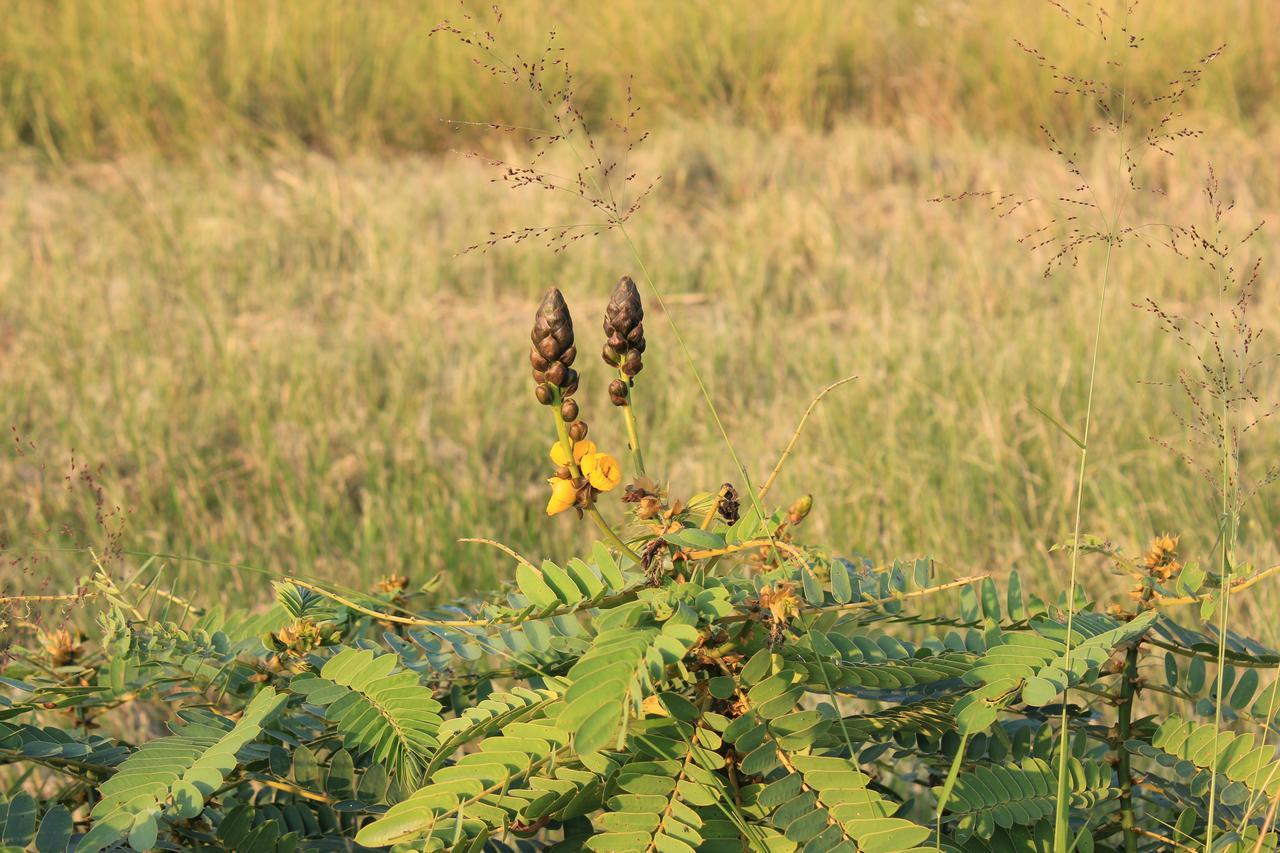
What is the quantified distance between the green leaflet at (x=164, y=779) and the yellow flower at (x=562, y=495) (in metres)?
0.37

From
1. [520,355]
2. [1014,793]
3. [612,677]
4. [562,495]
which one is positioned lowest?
[520,355]

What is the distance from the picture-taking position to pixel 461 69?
620 cm

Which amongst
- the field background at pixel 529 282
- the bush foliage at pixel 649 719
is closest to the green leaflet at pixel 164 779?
the bush foliage at pixel 649 719

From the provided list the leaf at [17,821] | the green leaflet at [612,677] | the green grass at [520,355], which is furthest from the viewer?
the green grass at [520,355]

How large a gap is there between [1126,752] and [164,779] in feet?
3.23

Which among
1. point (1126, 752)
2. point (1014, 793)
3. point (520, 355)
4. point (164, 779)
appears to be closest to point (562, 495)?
point (164, 779)

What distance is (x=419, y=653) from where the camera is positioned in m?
1.57

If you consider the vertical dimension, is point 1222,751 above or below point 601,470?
below

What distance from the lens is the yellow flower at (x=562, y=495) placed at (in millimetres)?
1142

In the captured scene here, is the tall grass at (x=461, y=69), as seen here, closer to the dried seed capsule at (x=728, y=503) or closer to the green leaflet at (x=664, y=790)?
the dried seed capsule at (x=728, y=503)

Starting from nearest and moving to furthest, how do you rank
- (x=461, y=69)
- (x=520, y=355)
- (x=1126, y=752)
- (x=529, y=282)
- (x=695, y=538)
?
(x=695, y=538) → (x=1126, y=752) → (x=520, y=355) → (x=529, y=282) → (x=461, y=69)

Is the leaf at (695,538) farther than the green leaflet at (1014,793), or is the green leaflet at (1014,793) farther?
the green leaflet at (1014,793)

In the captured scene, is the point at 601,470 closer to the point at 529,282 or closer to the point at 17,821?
the point at 17,821

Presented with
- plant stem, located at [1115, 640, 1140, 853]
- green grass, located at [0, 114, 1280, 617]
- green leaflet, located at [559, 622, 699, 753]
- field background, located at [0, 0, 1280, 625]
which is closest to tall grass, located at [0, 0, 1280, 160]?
field background, located at [0, 0, 1280, 625]
